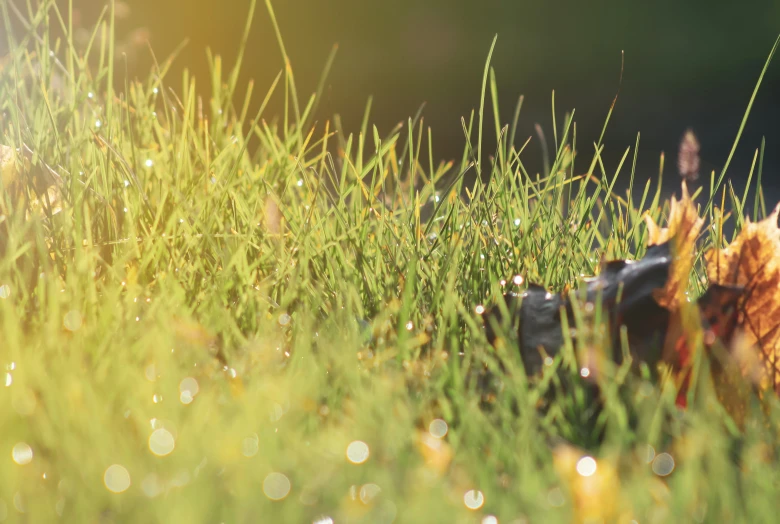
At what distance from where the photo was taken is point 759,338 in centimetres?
97

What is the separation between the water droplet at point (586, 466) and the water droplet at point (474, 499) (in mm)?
91

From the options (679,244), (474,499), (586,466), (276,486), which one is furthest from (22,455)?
(679,244)

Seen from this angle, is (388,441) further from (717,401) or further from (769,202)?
(769,202)

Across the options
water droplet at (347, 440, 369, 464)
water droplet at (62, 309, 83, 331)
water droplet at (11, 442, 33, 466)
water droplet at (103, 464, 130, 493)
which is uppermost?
water droplet at (103, 464, 130, 493)

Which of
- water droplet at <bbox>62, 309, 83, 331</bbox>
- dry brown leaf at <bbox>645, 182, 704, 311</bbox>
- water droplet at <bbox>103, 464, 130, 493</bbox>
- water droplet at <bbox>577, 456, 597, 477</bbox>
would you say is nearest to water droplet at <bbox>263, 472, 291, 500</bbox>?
water droplet at <bbox>103, 464, 130, 493</bbox>

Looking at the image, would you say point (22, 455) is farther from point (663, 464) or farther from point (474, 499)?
→ point (663, 464)

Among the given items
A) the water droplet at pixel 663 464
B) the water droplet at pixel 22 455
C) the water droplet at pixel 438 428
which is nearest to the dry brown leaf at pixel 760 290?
the water droplet at pixel 663 464

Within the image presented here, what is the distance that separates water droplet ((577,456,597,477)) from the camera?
73cm

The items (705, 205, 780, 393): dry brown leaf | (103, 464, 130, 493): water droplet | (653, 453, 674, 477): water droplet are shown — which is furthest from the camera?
(705, 205, 780, 393): dry brown leaf

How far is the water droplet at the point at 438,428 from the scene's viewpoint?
0.83m

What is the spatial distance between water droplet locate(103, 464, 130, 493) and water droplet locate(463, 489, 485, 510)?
0.28 m

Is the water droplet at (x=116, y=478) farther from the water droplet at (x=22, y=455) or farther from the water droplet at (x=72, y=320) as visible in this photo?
the water droplet at (x=72, y=320)

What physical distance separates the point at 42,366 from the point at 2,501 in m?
0.24

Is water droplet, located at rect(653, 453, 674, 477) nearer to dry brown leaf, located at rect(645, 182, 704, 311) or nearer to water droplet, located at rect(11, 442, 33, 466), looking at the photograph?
dry brown leaf, located at rect(645, 182, 704, 311)
